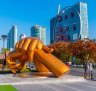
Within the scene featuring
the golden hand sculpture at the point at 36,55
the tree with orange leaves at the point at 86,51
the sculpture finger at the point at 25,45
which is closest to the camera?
the golden hand sculpture at the point at 36,55

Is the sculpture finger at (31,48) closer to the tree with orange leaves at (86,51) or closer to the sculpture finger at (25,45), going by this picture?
the sculpture finger at (25,45)

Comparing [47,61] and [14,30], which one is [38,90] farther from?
[14,30]

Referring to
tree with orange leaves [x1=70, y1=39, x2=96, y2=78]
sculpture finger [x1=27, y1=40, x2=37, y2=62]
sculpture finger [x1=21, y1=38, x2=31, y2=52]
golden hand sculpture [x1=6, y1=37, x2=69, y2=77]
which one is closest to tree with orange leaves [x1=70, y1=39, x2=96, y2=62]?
tree with orange leaves [x1=70, y1=39, x2=96, y2=78]

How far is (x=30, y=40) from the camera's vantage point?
27.0 metres

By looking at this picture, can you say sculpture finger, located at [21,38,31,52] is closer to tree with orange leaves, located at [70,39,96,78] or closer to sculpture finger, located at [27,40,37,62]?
sculpture finger, located at [27,40,37,62]

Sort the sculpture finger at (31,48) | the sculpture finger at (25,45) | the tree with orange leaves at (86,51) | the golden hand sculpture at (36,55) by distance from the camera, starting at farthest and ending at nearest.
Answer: the tree with orange leaves at (86,51), the sculpture finger at (25,45), the sculpture finger at (31,48), the golden hand sculpture at (36,55)

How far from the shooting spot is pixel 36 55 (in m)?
26.5

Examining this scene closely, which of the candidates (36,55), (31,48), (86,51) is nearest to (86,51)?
(86,51)

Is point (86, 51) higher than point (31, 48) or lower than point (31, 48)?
higher

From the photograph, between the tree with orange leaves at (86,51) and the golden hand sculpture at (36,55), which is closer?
the golden hand sculpture at (36,55)

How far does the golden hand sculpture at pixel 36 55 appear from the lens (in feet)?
81.7

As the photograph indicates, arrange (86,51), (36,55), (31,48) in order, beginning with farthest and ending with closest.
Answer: (86,51) → (36,55) → (31,48)

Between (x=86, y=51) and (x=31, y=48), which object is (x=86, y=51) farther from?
(x=31, y=48)

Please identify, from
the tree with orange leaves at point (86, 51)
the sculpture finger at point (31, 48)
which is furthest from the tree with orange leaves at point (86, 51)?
the sculpture finger at point (31, 48)
